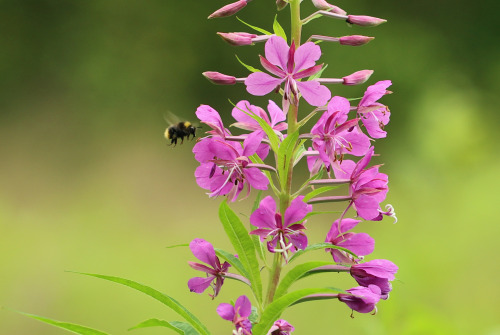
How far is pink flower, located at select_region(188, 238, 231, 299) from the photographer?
1132mm

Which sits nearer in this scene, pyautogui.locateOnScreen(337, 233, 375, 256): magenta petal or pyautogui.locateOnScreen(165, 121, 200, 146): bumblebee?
pyautogui.locateOnScreen(337, 233, 375, 256): magenta petal

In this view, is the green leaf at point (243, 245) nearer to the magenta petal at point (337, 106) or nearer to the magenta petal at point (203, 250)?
the magenta petal at point (203, 250)

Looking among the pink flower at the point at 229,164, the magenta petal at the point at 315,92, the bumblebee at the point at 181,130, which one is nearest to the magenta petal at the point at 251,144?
the pink flower at the point at 229,164

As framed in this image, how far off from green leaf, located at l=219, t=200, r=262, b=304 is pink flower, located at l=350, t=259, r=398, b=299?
0.55 feet

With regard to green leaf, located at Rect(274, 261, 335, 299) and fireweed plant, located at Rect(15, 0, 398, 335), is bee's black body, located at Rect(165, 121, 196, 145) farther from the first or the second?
green leaf, located at Rect(274, 261, 335, 299)

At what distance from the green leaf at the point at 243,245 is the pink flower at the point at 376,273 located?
0.17 metres

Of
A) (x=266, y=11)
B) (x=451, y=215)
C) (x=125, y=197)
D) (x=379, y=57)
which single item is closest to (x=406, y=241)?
(x=451, y=215)

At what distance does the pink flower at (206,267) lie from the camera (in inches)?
44.6

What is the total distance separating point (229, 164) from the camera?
1120 millimetres

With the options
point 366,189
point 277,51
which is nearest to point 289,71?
point 277,51

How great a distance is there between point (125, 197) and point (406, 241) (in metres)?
4.45

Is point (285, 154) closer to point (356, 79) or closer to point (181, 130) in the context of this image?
point (356, 79)

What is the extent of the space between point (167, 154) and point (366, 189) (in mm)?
7604

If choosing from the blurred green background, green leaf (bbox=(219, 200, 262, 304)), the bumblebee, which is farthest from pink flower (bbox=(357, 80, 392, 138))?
the blurred green background
